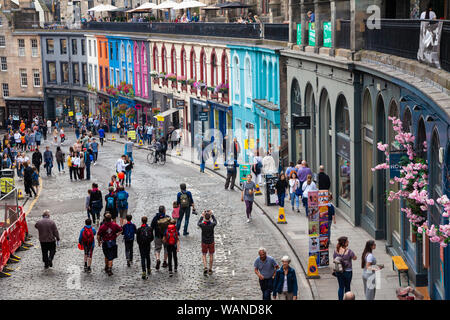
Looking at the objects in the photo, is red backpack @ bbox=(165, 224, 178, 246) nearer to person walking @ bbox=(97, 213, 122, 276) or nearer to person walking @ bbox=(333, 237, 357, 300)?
person walking @ bbox=(97, 213, 122, 276)

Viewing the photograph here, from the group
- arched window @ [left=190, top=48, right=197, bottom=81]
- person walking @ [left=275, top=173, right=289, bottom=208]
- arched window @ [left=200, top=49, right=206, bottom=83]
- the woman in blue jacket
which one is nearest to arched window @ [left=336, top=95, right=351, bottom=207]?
person walking @ [left=275, top=173, right=289, bottom=208]

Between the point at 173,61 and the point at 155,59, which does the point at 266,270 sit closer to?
the point at 173,61

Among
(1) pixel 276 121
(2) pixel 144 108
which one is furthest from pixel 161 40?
(1) pixel 276 121

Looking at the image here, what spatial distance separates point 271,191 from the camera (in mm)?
30875

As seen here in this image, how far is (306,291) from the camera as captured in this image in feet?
64.5

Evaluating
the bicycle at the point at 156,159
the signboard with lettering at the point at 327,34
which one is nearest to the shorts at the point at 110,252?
the signboard with lettering at the point at 327,34

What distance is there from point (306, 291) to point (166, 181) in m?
19.5

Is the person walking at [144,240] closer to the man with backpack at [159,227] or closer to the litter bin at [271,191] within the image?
the man with backpack at [159,227]

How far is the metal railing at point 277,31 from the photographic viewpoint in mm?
39287

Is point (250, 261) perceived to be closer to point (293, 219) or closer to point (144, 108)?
point (293, 219)

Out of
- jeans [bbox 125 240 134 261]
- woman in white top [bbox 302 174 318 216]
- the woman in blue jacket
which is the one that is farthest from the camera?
woman in white top [bbox 302 174 318 216]

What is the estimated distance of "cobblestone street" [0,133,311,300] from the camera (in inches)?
782

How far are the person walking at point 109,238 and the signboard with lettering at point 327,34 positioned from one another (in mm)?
12466

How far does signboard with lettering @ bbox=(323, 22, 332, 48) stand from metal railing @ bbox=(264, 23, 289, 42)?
792 centimetres
